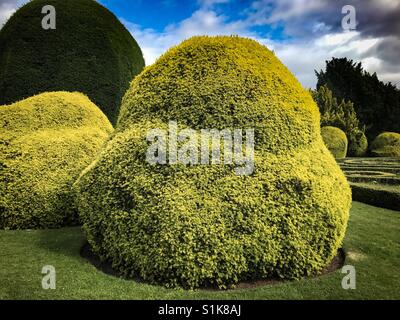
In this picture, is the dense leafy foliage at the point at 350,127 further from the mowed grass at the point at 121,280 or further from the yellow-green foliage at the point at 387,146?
the mowed grass at the point at 121,280

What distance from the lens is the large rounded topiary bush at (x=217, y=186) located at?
4.38 meters

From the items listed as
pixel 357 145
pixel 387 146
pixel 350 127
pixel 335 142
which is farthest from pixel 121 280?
pixel 357 145

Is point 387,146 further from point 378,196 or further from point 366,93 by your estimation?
point 378,196

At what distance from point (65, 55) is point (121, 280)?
8.24m

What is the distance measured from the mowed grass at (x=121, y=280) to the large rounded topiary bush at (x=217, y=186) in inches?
8.6

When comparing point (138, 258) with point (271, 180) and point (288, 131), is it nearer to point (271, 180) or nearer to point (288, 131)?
point (271, 180)

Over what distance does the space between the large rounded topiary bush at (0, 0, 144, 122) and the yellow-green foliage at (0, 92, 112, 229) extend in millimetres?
2360

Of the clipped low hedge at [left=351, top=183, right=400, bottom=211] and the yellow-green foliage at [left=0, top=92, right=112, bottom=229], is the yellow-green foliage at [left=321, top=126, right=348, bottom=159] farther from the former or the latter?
the yellow-green foliage at [left=0, top=92, right=112, bottom=229]

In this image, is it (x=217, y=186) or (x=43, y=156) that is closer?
(x=217, y=186)

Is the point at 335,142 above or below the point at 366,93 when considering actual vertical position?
below

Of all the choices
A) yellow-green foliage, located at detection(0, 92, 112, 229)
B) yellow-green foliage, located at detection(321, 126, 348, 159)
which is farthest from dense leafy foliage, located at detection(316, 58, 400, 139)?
yellow-green foliage, located at detection(0, 92, 112, 229)

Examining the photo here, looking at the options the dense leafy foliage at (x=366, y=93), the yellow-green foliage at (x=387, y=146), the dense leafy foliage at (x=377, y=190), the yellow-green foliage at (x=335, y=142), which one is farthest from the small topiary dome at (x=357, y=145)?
the dense leafy foliage at (x=377, y=190)

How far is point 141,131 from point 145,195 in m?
0.97

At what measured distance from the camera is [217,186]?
4.59 metres
